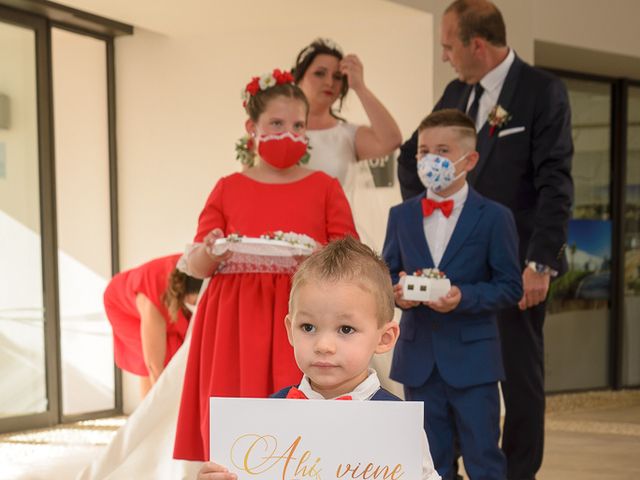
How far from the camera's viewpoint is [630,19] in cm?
624

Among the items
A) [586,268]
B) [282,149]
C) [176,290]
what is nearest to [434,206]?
[282,149]

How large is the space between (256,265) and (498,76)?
1184 millimetres

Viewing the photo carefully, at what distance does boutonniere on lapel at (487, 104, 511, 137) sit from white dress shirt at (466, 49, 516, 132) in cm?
6

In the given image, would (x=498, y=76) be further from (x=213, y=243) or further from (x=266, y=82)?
(x=213, y=243)

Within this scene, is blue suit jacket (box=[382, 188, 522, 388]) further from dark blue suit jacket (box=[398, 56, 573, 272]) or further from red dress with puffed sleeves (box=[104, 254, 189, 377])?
red dress with puffed sleeves (box=[104, 254, 189, 377])

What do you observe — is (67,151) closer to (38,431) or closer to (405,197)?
(38,431)

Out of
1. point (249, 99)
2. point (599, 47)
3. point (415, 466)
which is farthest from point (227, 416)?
point (599, 47)

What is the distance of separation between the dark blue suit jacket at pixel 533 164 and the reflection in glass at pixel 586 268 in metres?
3.84

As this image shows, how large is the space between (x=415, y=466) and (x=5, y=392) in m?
4.47

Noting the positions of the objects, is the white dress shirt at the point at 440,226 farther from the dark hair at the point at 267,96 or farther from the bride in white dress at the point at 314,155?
the bride in white dress at the point at 314,155

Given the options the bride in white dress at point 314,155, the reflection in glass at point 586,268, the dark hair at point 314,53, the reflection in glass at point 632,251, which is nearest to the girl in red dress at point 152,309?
the bride in white dress at point 314,155

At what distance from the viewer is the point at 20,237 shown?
5.42 metres

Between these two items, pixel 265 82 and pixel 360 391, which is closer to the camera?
pixel 360 391

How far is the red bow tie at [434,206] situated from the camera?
2826 millimetres
